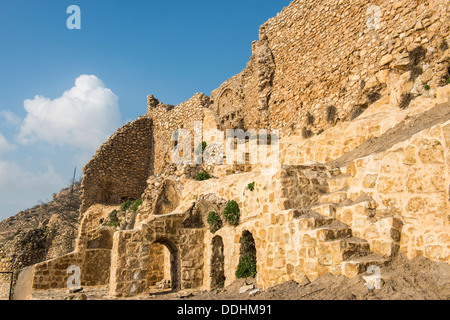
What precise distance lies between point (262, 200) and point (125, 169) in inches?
684

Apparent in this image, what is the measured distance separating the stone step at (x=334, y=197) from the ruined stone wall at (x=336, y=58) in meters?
4.77

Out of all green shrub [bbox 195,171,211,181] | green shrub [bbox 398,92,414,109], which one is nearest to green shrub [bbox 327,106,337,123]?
green shrub [bbox 398,92,414,109]

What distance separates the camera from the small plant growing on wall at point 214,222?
11501mm

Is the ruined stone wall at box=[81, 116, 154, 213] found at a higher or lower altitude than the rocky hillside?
higher

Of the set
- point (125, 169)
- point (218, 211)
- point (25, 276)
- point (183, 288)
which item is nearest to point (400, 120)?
point (218, 211)

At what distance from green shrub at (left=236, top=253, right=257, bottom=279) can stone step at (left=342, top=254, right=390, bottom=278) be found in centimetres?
447

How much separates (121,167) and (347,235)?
65.3 feet

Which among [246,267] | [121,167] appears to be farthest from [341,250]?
[121,167]

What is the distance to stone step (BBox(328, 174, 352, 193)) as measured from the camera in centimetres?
756

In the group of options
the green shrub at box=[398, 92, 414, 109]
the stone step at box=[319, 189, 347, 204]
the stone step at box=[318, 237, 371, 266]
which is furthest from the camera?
the green shrub at box=[398, 92, 414, 109]

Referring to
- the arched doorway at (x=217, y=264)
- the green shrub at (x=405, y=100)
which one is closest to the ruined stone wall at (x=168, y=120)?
the arched doorway at (x=217, y=264)

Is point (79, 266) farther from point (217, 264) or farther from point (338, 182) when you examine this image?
point (338, 182)

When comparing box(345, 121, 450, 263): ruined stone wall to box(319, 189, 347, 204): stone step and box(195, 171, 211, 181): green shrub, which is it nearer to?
box(319, 189, 347, 204): stone step

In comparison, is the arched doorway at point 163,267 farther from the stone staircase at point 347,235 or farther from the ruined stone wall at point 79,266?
the stone staircase at point 347,235
